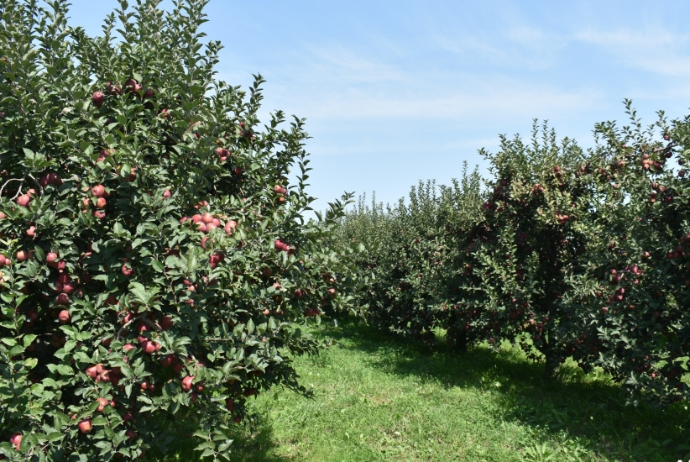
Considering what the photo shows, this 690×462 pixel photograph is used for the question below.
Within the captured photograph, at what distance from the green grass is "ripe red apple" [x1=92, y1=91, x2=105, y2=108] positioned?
2525 millimetres

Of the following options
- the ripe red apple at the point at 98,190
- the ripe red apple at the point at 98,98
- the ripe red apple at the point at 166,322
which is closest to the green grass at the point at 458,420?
the ripe red apple at the point at 166,322

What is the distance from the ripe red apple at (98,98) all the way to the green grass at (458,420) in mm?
2525

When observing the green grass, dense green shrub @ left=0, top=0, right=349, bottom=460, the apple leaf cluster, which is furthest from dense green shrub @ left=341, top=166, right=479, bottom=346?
dense green shrub @ left=0, top=0, right=349, bottom=460

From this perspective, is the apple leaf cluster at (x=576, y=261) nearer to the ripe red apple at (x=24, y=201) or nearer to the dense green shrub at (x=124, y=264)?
the dense green shrub at (x=124, y=264)

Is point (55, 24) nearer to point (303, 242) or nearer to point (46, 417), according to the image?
point (303, 242)

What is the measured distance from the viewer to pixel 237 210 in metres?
3.38

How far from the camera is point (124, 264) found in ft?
8.87

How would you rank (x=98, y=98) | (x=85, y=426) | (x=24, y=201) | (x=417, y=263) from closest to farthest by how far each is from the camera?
(x=85, y=426)
(x=24, y=201)
(x=98, y=98)
(x=417, y=263)

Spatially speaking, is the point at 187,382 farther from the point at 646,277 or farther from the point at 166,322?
the point at 646,277

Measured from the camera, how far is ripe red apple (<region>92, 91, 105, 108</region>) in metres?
3.21

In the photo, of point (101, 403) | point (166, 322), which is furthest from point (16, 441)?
point (166, 322)

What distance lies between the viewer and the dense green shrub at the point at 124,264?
2.54 meters

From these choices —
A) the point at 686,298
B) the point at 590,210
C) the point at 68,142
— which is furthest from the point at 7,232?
the point at 590,210

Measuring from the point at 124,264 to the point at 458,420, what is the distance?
4714mm
